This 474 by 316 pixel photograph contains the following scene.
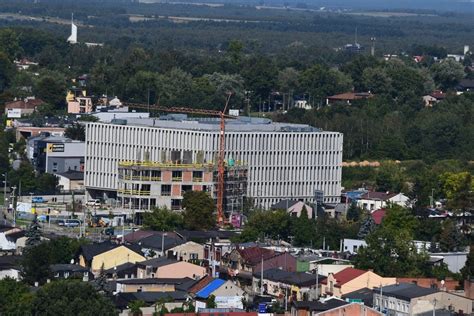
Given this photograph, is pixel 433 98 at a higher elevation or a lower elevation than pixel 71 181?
lower

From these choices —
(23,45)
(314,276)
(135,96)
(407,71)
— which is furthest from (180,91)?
(314,276)

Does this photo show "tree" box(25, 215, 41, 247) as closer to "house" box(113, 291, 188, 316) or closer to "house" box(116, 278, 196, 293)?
"house" box(116, 278, 196, 293)

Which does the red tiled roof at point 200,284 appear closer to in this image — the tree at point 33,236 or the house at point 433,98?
the tree at point 33,236

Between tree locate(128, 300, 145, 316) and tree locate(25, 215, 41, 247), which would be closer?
tree locate(128, 300, 145, 316)

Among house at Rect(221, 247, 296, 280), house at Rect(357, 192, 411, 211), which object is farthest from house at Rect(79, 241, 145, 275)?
house at Rect(357, 192, 411, 211)

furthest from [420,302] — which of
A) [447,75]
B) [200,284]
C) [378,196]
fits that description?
[447,75]

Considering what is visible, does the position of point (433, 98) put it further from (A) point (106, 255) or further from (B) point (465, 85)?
(A) point (106, 255)
